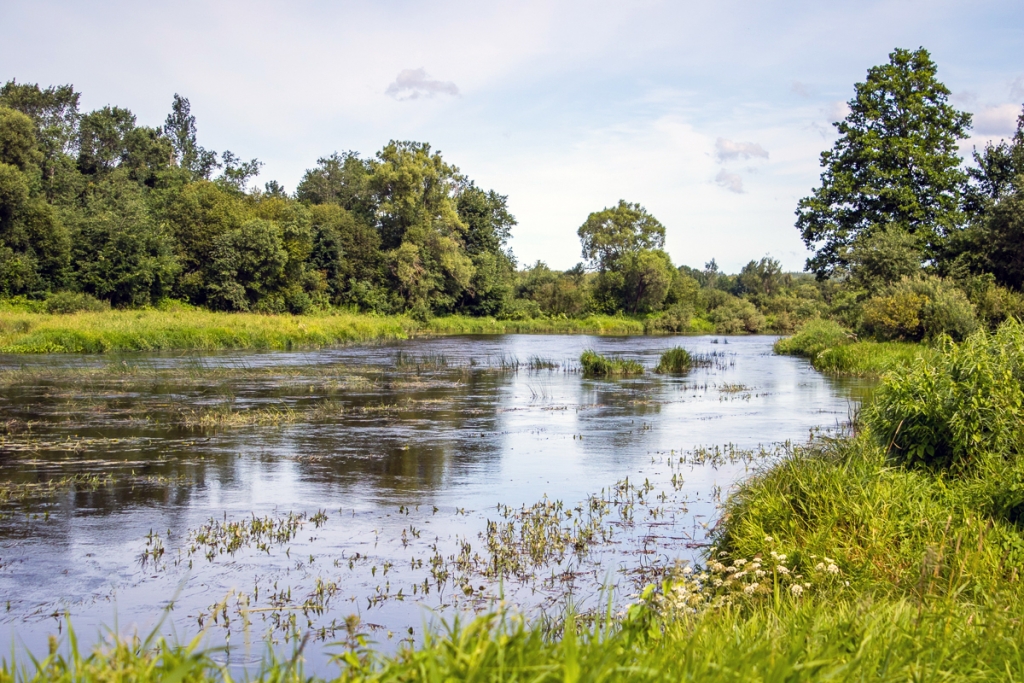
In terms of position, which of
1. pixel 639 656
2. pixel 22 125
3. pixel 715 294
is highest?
pixel 22 125

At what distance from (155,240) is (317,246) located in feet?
44.8

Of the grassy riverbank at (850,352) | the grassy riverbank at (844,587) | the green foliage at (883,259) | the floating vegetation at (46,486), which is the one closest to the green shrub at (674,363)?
the grassy riverbank at (850,352)

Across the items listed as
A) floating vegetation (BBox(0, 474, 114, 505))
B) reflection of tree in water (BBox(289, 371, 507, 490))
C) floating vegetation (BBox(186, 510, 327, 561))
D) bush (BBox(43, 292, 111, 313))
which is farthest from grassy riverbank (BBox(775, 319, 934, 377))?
bush (BBox(43, 292, 111, 313))

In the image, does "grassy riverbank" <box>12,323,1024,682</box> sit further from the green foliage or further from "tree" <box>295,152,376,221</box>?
"tree" <box>295,152,376,221</box>

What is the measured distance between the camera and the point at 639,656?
11.5 ft

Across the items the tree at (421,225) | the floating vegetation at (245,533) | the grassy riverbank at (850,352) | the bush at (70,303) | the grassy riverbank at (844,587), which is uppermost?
the tree at (421,225)

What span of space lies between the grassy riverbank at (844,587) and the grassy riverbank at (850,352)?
13.4 m

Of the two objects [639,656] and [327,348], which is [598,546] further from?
[327,348]

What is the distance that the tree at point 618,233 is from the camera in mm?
84750

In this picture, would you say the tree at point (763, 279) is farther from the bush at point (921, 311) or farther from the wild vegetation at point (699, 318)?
the bush at point (921, 311)

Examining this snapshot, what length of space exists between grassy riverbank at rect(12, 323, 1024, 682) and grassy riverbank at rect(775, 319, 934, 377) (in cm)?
1338

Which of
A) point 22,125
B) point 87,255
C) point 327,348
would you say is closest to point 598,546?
point 327,348

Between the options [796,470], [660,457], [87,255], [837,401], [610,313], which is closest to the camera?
[796,470]

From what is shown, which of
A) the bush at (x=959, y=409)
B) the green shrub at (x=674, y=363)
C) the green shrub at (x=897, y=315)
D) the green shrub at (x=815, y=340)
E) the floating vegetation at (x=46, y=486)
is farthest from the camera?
the green shrub at (x=815, y=340)
